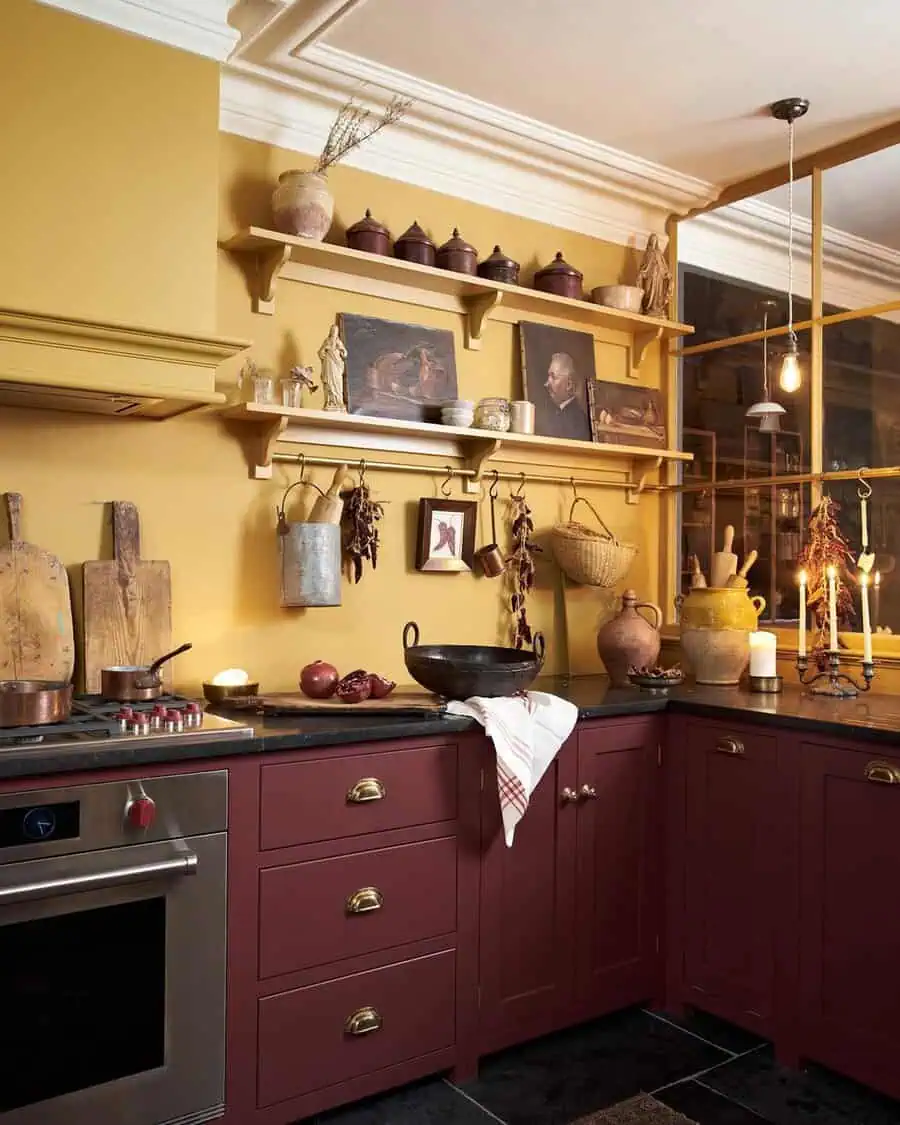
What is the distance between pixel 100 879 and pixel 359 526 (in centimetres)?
128

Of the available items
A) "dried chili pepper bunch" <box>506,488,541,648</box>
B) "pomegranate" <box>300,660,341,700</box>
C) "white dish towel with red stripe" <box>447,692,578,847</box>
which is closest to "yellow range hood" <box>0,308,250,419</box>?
"pomegranate" <box>300,660,341,700</box>

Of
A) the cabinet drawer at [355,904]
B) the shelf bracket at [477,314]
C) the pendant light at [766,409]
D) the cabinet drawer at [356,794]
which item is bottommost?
the cabinet drawer at [355,904]

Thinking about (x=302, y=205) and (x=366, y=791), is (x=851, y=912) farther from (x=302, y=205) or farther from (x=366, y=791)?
(x=302, y=205)

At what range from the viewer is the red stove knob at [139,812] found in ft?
6.32

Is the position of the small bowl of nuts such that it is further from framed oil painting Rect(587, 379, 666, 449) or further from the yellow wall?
framed oil painting Rect(587, 379, 666, 449)

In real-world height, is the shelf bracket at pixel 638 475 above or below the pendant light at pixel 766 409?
below

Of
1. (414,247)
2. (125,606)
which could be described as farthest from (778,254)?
(125,606)

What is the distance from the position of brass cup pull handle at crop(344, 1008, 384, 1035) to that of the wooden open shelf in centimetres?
140

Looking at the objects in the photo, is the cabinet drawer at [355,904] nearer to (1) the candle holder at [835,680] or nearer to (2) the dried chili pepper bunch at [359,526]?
(2) the dried chili pepper bunch at [359,526]

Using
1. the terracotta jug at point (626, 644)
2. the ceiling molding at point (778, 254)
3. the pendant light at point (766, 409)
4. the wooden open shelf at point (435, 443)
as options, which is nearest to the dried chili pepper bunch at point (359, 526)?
the wooden open shelf at point (435, 443)

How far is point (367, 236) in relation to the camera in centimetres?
287

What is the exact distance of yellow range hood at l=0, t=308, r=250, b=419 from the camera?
213cm

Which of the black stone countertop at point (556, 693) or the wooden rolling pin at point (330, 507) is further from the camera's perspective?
the wooden rolling pin at point (330, 507)

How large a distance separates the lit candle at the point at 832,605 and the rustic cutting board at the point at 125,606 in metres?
1.93
